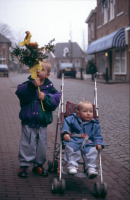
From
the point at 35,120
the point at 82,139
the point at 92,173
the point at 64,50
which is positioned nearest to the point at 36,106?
the point at 35,120

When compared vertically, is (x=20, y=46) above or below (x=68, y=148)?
above

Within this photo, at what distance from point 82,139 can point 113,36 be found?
19963 mm

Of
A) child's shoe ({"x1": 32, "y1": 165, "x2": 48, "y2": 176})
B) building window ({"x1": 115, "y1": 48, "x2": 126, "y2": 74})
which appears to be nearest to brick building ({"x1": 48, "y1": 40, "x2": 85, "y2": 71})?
building window ({"x1": 115, "y1": 48, "x2": 126, "y2": 74})

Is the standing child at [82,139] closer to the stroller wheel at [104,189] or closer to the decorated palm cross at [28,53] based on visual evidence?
the stroller wheel at [104,189]

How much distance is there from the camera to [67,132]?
3.25 m

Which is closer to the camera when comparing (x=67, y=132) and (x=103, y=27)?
(x=67, y=132)

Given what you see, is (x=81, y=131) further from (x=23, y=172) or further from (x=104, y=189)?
(x=23, y=172)

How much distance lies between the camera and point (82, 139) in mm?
3285

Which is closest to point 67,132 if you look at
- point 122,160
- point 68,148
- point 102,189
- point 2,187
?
point 68,148

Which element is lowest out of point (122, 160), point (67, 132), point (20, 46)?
point (122, 160)

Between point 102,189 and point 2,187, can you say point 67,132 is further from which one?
point 2,187

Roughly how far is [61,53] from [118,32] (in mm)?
56605

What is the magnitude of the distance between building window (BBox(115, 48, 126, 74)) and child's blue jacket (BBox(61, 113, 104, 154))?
776 inches

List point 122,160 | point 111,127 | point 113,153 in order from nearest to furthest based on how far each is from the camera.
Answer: point 122,160, point 113,153, point 111,127
